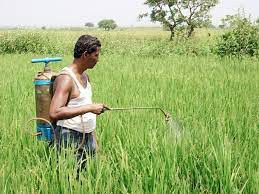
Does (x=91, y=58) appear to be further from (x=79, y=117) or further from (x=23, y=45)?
(x=23, y=45)

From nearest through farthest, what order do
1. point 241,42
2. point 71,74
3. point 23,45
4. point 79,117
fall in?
point 71,74, point 79,117, point 241,42, point 23,45

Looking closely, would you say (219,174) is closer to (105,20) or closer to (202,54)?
(202,54)

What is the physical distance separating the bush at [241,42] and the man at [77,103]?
30.9 ft

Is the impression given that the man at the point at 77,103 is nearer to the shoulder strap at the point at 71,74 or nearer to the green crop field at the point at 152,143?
the shoulder strap at the point at 71,74

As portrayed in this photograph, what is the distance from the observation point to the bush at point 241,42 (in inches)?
452

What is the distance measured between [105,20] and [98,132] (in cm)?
10391

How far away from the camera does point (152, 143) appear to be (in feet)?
8.38

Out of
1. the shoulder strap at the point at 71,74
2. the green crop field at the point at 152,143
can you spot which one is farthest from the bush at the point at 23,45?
the shoulder strap at the point at 71,74

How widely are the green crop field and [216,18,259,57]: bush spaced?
4594mm

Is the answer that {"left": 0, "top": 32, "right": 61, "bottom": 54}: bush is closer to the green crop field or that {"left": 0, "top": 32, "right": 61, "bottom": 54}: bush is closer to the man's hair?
the green crop field

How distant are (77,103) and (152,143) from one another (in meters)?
0.55

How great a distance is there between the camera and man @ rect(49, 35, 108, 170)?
235 cm

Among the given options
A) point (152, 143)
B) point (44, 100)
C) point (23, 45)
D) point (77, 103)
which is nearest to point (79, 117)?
point (77, 103)

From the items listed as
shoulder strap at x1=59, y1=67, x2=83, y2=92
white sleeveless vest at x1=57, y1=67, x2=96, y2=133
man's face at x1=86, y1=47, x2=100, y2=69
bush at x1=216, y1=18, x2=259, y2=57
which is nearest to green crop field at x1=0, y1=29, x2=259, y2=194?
white sleeveless vest at x1=57, y1=67, x2=96, y2=133
